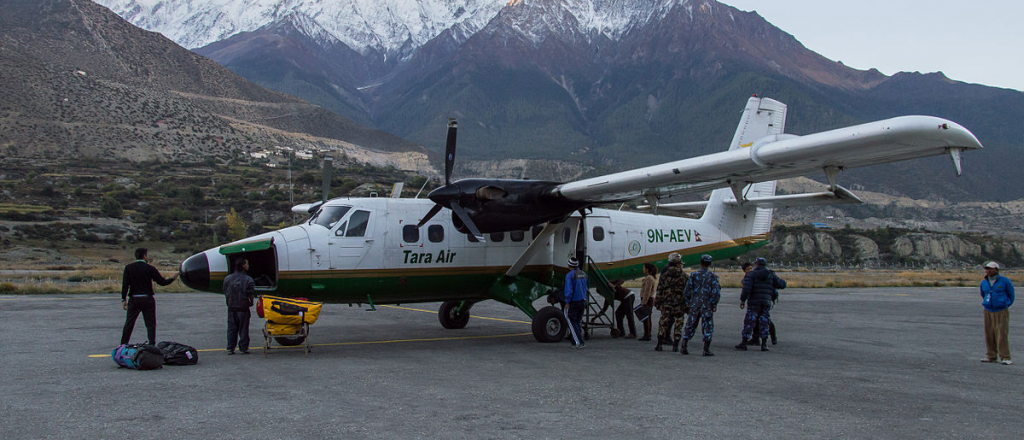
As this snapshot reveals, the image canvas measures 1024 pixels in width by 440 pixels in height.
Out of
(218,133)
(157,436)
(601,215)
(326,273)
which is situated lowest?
(157,436)

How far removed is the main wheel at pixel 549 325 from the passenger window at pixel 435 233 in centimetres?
258

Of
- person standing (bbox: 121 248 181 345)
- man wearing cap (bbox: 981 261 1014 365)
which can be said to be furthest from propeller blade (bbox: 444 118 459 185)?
man wearing cap (bbox: 981 261 1014 365)

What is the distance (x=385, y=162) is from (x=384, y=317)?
141 m

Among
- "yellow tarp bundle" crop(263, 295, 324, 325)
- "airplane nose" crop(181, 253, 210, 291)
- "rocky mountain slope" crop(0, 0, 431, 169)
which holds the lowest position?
"yellow tarp bundle" crop(263, 295, 324, 325)

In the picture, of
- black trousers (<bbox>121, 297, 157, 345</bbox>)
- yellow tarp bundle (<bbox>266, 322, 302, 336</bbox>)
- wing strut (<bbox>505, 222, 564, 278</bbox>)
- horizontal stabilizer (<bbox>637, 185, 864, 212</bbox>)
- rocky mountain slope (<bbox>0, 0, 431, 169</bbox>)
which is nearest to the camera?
black trousers (<bbox>121, 297, 157, 345</bbox>)

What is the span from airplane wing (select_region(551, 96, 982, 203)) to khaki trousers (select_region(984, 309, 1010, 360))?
10.7 feet

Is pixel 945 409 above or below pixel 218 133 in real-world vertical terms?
below

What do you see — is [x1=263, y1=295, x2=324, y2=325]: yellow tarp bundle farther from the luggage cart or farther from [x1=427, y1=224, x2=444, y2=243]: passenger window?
[x1=427, y1=224, x2=444, y2=243]: passenger window

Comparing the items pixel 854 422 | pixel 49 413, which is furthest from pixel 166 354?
pixel 854 422

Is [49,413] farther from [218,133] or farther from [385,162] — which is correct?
[385,162]

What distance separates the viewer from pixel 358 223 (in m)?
14.1

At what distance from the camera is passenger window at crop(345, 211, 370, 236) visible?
1404 centimetres

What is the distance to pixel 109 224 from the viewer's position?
204 feet

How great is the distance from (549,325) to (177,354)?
703 cm
